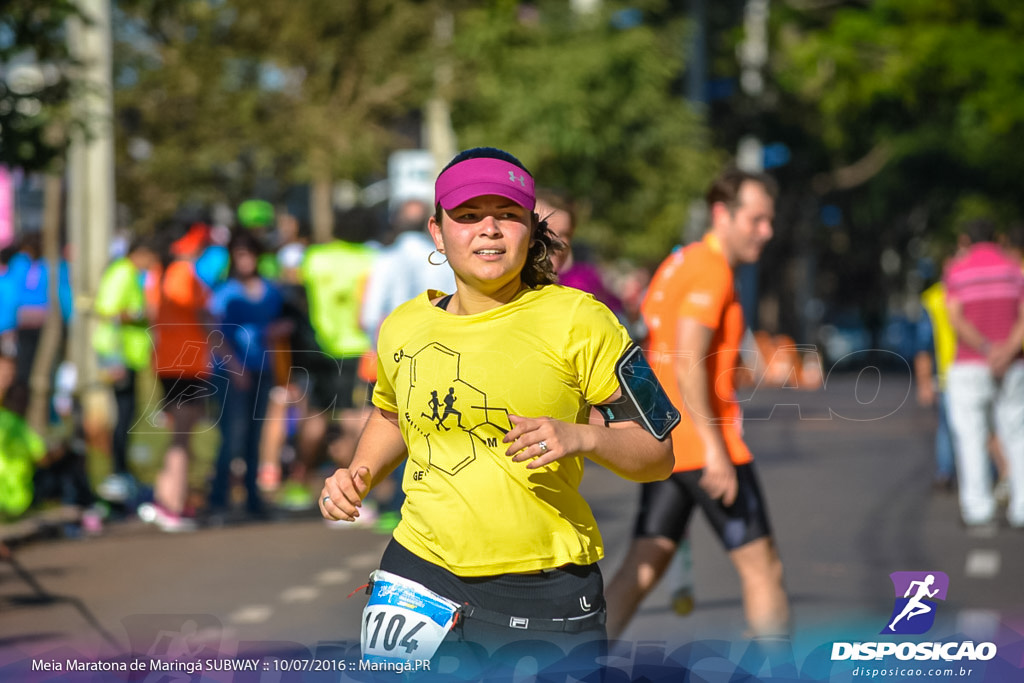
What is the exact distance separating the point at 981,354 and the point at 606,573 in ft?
11.8

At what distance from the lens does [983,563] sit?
31.3ft

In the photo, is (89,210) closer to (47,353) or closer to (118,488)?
(47,353)

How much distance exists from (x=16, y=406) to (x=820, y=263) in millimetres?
52365

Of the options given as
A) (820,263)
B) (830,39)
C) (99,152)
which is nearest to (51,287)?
(99,152)

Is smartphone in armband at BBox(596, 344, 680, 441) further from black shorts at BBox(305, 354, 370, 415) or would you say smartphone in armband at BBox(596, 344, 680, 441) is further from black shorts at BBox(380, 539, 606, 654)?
black shorts at BBox(305, 354, 370, 415)

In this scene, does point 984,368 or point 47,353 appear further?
point 47,353

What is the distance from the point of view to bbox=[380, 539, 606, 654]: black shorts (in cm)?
351

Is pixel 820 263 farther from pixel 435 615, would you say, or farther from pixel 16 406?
pixel 435 615

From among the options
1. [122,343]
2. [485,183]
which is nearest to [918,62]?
[122,343]

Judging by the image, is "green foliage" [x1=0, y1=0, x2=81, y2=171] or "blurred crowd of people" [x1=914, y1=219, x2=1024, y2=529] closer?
"green foliage" [x1=0, y1=0, x2=81, y2=171]

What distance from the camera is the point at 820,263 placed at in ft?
197

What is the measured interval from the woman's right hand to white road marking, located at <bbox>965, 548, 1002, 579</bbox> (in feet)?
20.2

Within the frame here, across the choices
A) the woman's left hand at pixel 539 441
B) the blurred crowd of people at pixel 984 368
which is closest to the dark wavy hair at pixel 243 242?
the blurred crowd of people at pixel 984 368

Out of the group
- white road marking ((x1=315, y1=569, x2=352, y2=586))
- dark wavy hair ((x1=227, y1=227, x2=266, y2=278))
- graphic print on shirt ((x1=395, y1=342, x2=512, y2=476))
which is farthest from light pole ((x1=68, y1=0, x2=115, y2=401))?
graphic print on shirt ((x1=395, y1=342, x2=512, y2=476))
